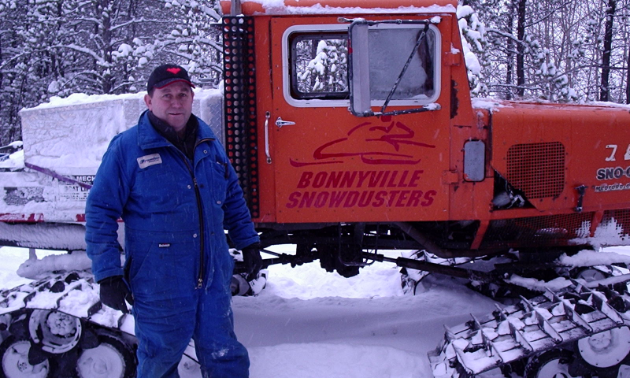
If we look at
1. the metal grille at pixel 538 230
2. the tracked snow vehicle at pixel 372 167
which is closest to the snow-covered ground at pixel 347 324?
the tracked snow vehicle at pixel 372 167

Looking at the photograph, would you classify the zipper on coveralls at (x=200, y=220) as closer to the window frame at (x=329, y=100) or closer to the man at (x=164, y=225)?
the man at (x=164, y=225)

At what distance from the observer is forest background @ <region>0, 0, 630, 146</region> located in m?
11.5

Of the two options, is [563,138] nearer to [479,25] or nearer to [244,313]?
[244,313]

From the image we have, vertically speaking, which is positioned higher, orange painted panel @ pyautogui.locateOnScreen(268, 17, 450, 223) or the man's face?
the man's face

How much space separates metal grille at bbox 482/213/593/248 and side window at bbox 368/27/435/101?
1213mm

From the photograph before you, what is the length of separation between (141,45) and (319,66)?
27.1 ft

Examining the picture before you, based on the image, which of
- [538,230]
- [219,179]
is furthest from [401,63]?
[538,230]

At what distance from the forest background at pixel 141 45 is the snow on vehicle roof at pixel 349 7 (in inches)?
223

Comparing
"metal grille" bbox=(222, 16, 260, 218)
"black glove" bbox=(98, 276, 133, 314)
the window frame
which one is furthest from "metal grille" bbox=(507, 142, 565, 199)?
"black glove" bbox=(98, 276, 133, 314)

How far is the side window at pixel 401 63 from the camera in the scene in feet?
11.4

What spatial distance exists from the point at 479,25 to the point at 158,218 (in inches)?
313

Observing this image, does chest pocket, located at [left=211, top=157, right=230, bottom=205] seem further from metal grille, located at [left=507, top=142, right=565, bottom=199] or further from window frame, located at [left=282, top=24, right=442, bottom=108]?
metal grille, located at [left=507, top=142, right=565, bottom=199]

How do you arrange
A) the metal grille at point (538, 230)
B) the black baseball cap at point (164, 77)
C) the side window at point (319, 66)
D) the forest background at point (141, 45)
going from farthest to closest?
1. the forest background at point (141, 45)
2. the metal grille at point (538, 230)
3. the side window at point (319, 66)
4. the black baseball cap at point (164, 77)

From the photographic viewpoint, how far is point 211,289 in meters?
2.88
